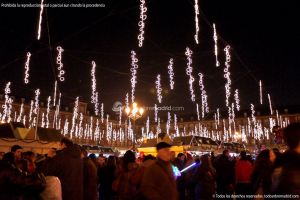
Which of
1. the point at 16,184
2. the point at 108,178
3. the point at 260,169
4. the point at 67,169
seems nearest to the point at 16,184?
the point at 16,184

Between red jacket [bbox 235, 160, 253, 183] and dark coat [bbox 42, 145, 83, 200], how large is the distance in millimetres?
4544

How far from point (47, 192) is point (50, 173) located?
0.78 meters

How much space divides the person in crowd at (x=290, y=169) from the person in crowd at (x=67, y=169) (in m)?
3.12

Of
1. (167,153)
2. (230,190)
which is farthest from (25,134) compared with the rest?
(167,153)

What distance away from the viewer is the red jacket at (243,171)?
309 inches

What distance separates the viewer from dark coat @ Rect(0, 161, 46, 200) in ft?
11.3

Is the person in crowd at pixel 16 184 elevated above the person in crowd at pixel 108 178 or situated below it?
above

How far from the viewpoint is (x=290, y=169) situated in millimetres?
2438

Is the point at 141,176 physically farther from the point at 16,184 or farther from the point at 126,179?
the point at 16,184

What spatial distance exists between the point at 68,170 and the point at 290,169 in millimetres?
3275

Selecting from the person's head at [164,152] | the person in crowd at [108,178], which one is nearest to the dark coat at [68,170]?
the person's head at [164,152]

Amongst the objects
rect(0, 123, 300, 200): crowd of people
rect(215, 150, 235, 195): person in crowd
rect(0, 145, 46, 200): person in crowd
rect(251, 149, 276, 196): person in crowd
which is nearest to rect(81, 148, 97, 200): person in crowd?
rect(0, 123, 300, 200): crowd of people

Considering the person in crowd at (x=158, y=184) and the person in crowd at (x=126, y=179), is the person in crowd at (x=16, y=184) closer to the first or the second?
the person in crowd at (x=158, y=184)

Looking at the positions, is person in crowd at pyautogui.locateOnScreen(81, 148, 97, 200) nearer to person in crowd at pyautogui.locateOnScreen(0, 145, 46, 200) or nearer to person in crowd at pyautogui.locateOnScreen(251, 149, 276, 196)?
person in crowd at pyautogui.locateOnScreen(0, 145, 46, 200)
